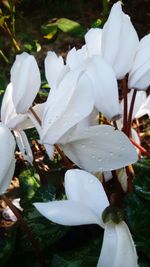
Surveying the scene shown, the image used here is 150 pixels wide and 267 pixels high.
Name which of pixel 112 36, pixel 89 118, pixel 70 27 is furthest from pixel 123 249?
pixel 70 27

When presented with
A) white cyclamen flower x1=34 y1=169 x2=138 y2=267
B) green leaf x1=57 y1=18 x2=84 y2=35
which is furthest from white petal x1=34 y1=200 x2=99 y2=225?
green leaf x1=57 y1=18 x2=84 y2=35

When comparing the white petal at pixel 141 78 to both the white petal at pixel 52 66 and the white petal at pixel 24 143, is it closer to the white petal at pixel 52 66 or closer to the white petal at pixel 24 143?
the white petal at pixel 52 66

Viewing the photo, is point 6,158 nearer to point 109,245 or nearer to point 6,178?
point 6,178

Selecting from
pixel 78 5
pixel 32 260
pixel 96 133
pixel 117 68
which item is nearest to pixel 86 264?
pixel 32 260

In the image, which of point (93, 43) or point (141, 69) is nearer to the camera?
point (141, 69)

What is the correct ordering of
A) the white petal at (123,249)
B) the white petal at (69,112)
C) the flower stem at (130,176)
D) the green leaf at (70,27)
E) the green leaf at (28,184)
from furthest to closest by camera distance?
the green leaf at (70,27)
the green leaf at (28,184)
the flower stem at (130,176)
the white petal at (69,112)
the white petal at (123,249)

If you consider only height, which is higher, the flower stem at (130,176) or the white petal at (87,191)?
the white petal at (87,191)

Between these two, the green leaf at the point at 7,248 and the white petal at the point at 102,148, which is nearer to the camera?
the white petal at the point at 102,148

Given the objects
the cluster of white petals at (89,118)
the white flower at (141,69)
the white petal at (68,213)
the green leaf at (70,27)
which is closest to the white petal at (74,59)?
the cluster of white petals at (89,118)
